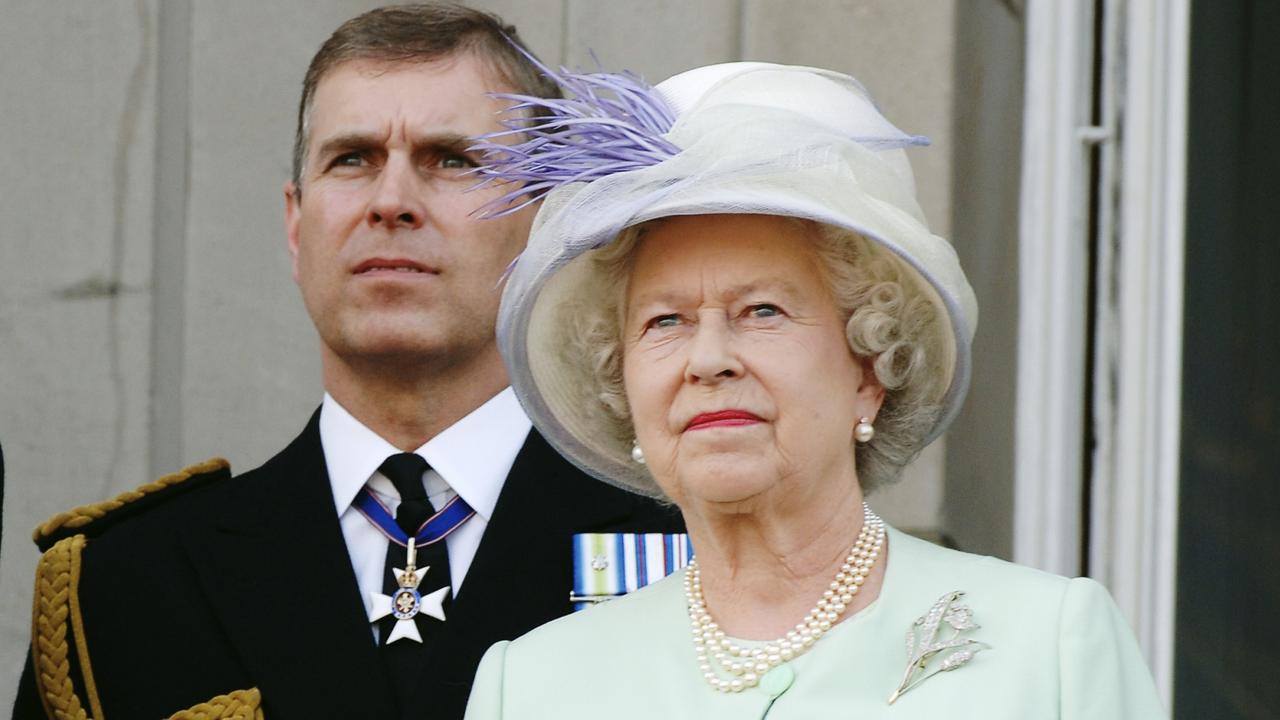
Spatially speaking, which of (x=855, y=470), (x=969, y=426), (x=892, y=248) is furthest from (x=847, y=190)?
(x=969, y=426)

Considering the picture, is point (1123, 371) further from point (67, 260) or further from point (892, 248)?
point (67, 260)

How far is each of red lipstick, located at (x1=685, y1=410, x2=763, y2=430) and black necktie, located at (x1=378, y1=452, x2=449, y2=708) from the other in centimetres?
79

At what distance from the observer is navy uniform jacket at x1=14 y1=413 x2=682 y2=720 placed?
3.21 m

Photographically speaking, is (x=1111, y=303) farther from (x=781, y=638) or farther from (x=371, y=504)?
(x=781, y=638)

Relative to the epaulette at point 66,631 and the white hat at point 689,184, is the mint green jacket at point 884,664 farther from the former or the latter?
the epaulette at point 66,631

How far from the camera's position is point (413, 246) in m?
3.49

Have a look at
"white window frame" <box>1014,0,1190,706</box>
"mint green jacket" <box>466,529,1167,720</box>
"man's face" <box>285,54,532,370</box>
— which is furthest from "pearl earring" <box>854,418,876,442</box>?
"white window frame" <box>1014,0,1190,706</box>

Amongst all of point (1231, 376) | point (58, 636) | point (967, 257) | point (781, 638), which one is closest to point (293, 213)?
point (58, 636)

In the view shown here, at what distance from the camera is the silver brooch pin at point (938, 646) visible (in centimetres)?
254

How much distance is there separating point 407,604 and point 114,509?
1.84 feet

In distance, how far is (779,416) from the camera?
2633mm

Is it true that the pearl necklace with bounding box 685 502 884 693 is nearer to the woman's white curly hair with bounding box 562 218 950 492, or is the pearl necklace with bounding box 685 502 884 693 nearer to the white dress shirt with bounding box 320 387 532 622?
the woman's white curly hair with bounding box 562 218 950 492

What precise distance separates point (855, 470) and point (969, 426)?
1.40 meters

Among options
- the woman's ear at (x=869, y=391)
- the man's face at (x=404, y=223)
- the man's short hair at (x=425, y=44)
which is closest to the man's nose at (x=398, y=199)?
the man's face at (x=404, y=223)
